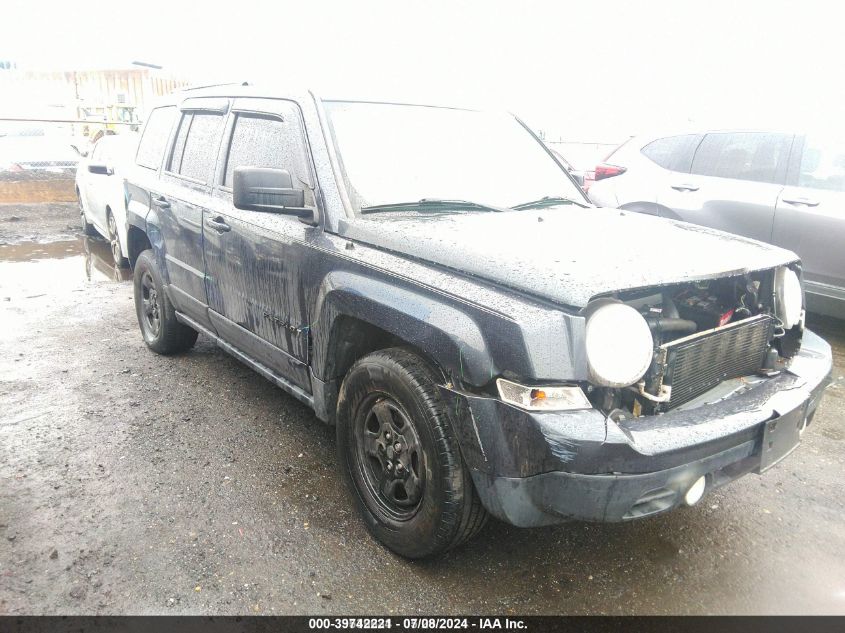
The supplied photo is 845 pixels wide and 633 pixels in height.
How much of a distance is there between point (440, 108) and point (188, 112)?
1.81 m

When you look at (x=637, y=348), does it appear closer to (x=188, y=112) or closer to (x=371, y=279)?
(x=371, y=279)

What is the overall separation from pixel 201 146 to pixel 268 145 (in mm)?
903

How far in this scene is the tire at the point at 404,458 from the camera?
2236 millimetres

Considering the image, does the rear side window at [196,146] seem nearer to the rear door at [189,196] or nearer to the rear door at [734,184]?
the rear door at [189,196]

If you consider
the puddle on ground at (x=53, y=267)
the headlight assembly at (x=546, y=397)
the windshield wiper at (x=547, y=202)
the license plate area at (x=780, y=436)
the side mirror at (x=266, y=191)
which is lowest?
the puddle on ground at (x=53, y=267)

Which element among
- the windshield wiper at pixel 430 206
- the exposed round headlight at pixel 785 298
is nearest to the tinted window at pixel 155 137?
the windshield wiper at pixel 430 206

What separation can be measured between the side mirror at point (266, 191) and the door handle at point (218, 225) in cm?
75

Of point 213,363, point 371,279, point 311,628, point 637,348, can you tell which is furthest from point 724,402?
point 213,363

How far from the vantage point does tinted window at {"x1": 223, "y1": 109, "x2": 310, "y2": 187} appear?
302cm

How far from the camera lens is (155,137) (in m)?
4.68

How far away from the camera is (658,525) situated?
2861 mm

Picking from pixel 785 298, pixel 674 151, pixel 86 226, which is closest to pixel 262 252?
pixel 785 298

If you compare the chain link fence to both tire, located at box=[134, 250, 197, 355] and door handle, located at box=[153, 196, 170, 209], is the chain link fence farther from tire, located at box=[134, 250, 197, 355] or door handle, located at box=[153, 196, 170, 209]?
door handle, located at box=[153, 196, 170, 209]

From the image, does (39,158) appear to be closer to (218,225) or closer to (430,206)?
(218,225)
